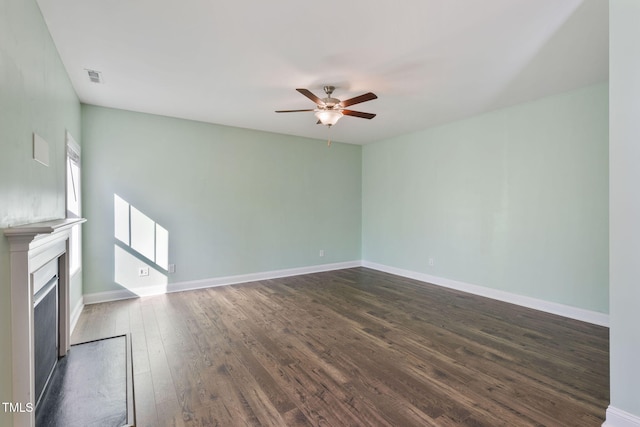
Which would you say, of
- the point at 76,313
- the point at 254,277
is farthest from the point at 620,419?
the point at 76,313

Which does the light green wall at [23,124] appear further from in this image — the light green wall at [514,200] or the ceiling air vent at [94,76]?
the light green wall at [514,200]

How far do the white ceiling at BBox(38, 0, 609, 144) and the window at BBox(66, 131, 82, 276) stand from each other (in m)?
0.74

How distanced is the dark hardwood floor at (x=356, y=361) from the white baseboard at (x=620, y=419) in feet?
0.37

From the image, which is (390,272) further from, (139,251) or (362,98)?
(139,251)

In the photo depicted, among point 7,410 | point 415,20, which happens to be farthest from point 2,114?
point 415,20

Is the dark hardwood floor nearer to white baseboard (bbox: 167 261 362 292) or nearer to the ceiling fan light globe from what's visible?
white baseboard (bbox: 167 261 362 292)

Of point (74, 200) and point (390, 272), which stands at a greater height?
point (74, 200)

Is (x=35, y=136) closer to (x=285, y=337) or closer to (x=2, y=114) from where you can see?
(x=2, y=114)

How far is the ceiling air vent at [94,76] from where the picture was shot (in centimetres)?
297

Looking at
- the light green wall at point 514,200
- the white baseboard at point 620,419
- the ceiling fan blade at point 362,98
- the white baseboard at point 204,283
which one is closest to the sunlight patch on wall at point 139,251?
the white baseboard at point 204,283

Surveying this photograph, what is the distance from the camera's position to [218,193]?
15.8 ft

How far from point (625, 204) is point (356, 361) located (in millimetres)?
2027

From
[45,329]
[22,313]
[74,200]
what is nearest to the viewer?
[22,313]

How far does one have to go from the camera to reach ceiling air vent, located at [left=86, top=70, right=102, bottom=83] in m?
2.97
